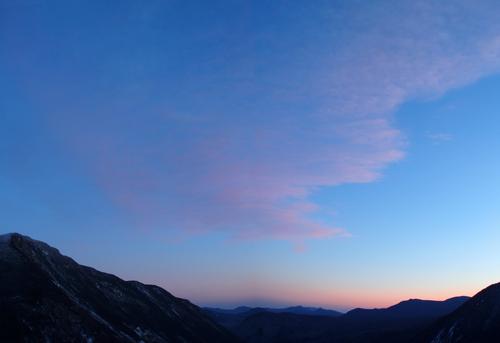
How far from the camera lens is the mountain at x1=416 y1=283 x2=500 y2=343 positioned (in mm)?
95062

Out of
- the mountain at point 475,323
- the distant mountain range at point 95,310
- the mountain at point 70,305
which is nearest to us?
the mountain at point 70,305

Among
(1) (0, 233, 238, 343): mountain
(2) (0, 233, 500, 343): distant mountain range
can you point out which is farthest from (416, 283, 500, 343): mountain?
(1) (0, 233, 238, 343): mountain

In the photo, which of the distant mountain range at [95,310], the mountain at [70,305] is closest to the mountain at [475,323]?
the distant mountain range at [95,310]

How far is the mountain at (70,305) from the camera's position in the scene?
191 ft

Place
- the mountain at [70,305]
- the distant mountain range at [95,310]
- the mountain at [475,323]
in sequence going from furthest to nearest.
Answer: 1. the mountain at [475,323]
2. the distant mountain range at [95,310]
3. the mountain at [70,305]

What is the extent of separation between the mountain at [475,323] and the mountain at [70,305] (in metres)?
60.4

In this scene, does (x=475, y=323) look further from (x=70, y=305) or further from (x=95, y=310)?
(x=70, y=305)

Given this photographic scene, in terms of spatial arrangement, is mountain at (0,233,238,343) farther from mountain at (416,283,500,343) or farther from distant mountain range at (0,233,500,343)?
mountain at (416,283,500,343)

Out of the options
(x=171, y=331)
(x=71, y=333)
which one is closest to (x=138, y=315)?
(x=171, y=331)

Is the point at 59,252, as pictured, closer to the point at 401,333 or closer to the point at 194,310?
the point at 194,310

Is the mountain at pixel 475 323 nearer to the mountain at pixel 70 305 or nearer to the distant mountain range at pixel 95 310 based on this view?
the distant mountain range at pixel 95 310

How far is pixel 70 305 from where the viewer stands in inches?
2662

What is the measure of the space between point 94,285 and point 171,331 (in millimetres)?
23877

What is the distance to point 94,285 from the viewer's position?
4053 inches
